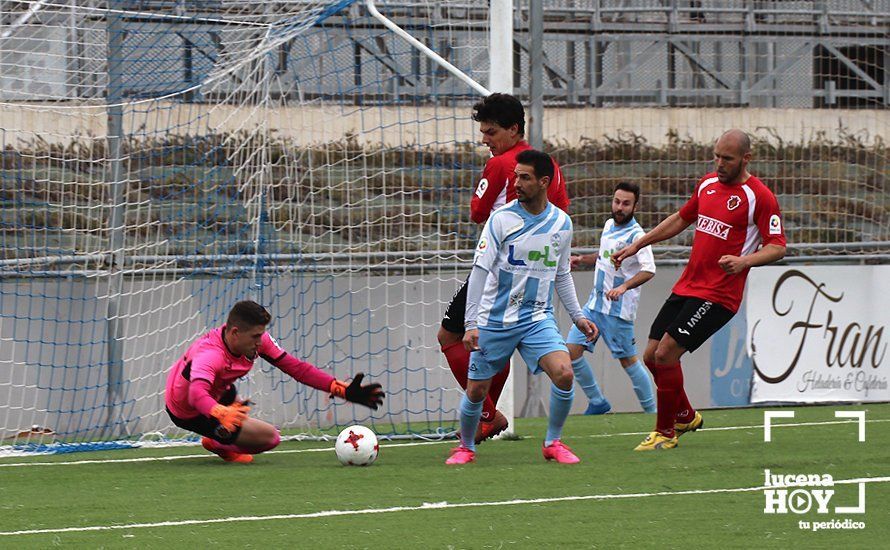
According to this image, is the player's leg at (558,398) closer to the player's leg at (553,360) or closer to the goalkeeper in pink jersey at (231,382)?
the player's leg at (553,360)

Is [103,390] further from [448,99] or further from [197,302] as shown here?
[448,99]

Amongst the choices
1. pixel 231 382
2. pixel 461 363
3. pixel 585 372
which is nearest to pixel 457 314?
pixel 461 363

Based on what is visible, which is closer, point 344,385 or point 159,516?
point 159,516

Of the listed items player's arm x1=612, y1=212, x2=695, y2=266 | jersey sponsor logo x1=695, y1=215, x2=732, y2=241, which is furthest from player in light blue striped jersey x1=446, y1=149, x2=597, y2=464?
jersey sponsor logo x1=695, y1=215, x2=732, y2=241

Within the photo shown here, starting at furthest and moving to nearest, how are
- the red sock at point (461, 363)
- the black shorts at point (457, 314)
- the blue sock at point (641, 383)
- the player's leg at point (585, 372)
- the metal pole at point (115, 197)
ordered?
the blue sock at point (641, 383) < the player's leg at point (585, 372) < the metal pole at point (115, 197) < the red sock at point (461, 363) < the black shorts at point (457, 314)

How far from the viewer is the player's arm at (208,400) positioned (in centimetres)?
768

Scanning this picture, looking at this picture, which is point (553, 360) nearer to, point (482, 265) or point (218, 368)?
point (482, 265)

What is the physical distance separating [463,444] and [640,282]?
271 centimetres

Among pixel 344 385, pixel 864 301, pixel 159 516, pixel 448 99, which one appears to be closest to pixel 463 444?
pixel 344 385

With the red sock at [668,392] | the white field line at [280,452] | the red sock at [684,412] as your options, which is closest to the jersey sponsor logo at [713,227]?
the red sock at [668,392]

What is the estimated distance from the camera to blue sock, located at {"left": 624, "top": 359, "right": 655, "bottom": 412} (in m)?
11.7

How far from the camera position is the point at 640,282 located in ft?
34.0

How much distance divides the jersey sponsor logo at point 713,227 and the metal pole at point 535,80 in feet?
10.8

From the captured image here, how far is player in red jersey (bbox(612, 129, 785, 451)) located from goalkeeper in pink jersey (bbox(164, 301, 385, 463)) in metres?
1.88
